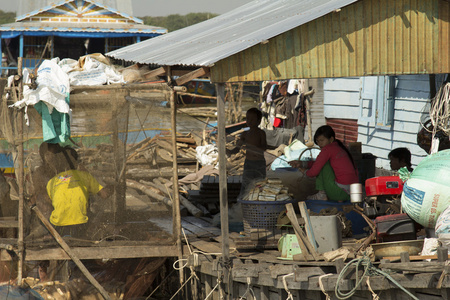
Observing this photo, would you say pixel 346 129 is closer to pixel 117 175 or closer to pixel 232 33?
pixel 232 33

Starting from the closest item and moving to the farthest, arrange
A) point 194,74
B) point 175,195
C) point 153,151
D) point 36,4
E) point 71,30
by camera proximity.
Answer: point 194,74, point 175,195, point 153,151, point 71,30, point 36,4

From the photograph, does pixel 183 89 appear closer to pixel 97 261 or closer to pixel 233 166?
pixel 97 261

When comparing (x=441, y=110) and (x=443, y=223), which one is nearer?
(x=443, y=223)

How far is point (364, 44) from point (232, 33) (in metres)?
2.15

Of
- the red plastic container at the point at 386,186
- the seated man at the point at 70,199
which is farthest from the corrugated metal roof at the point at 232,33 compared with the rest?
the red plastic container at the point at 386,186

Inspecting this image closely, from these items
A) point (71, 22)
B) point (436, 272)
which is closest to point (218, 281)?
point (436, 272)

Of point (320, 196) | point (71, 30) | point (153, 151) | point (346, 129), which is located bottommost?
point (320, 196)

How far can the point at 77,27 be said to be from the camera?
2802 cm

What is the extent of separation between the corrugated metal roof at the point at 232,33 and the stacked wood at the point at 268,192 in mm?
1951

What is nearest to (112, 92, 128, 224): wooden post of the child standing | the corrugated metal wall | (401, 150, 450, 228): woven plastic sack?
the corrugated metal wall

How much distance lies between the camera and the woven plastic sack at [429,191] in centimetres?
638

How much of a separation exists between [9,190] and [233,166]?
19.4 feet

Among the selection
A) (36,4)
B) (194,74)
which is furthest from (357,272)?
(36,4)

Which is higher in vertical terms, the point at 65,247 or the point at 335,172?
the point at 335,172
